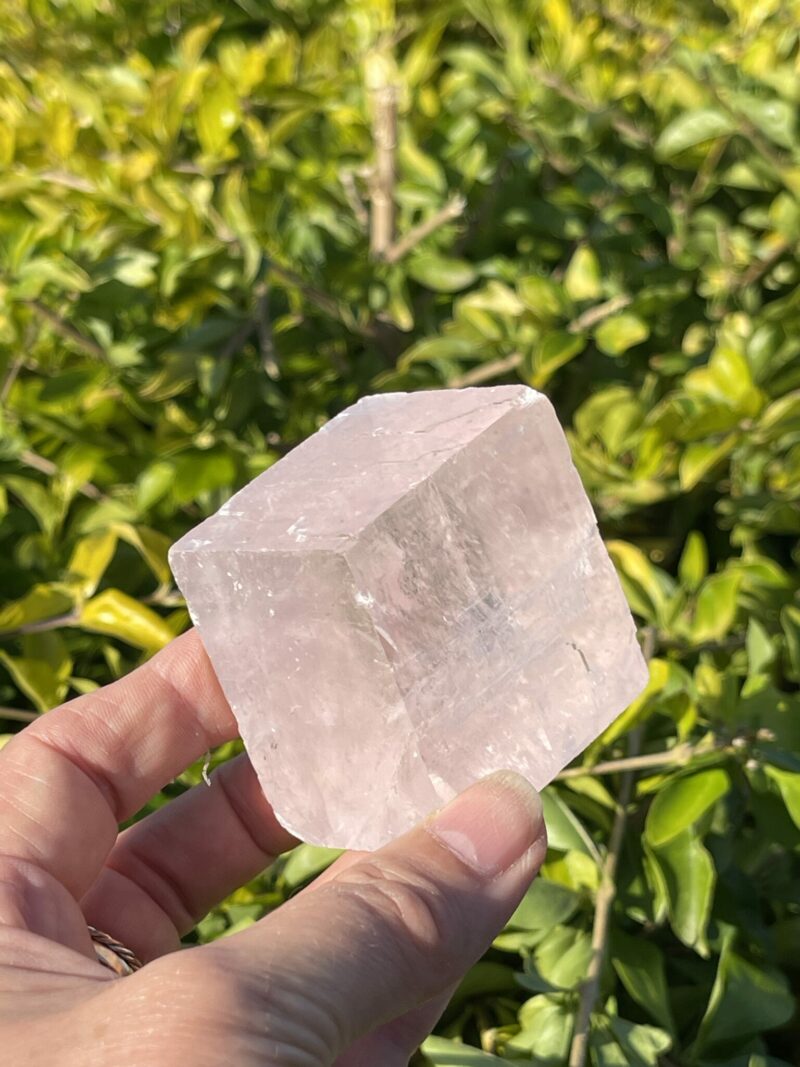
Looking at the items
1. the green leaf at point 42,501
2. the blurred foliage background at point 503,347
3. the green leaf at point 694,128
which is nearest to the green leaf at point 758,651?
the blurred foliage background at point 503,347

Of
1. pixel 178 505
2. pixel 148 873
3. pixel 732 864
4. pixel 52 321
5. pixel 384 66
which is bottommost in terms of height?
pixel 732 864

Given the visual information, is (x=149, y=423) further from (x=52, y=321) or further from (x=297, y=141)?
(x=297, y=141)

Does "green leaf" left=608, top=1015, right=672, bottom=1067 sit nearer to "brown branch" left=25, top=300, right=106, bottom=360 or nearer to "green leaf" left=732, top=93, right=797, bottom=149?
"brown branch" left=25, top=300, right=106, bottom=360

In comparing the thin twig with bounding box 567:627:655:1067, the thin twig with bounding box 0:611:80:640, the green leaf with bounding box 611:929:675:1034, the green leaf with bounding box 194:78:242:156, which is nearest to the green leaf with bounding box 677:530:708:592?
the thin twig with bounding box 567:627:655:1067

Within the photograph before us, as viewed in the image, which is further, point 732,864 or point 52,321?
point 52,321

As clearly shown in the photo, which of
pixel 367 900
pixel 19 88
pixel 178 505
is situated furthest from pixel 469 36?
pixel 367 900

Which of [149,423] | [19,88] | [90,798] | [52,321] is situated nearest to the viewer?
[90,798]

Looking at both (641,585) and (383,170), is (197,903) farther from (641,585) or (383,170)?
(383,170)
